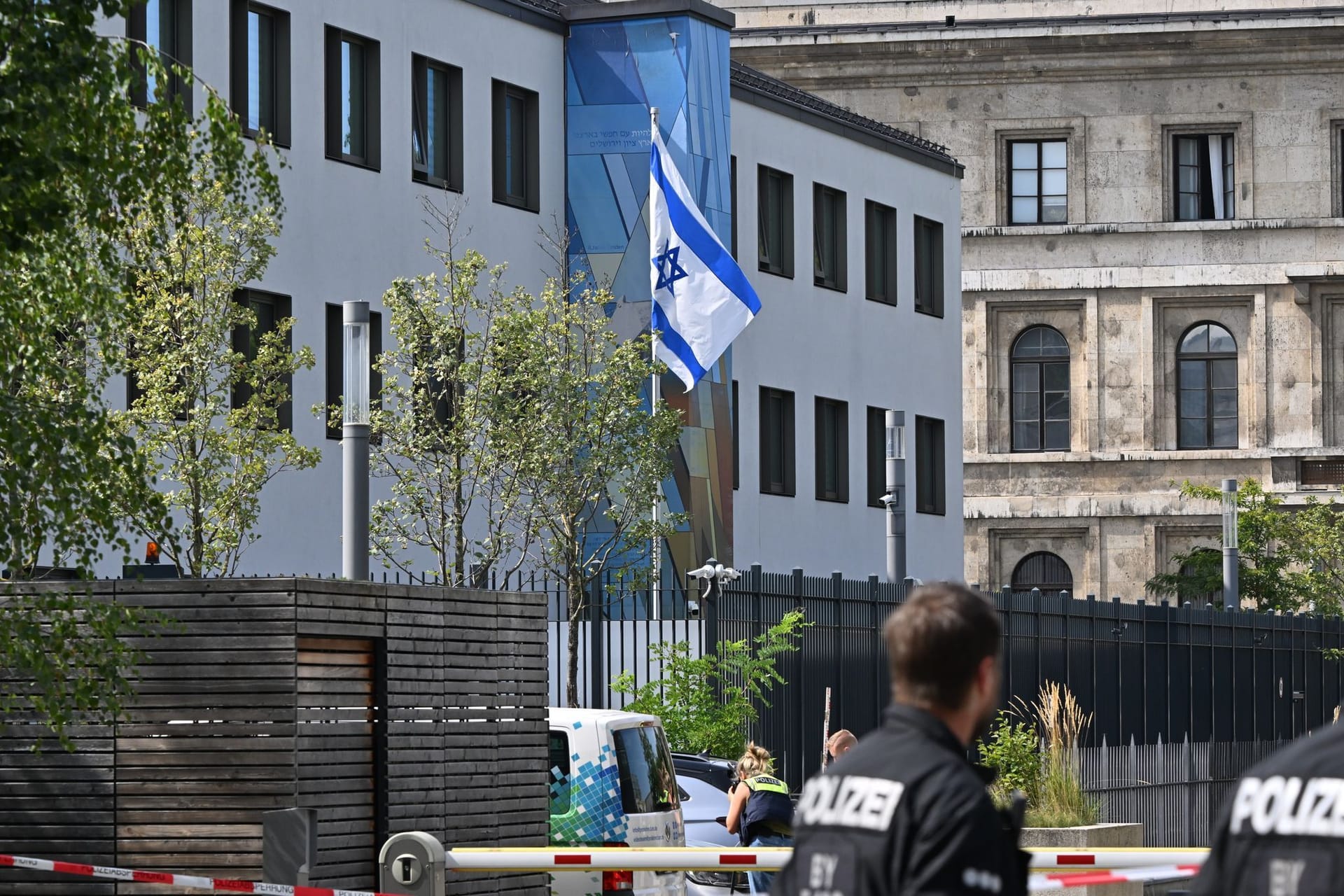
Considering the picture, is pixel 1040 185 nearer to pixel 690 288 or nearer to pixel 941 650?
pixel 690 288

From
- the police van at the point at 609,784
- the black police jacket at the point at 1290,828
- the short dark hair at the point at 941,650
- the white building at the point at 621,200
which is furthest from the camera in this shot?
the white building at the point at 621,200

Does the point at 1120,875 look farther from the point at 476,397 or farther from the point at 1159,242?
the point at 1159,242

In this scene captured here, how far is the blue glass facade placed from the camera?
3241cm

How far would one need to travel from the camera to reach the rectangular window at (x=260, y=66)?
2758 centimetres

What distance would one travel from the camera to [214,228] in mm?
20906

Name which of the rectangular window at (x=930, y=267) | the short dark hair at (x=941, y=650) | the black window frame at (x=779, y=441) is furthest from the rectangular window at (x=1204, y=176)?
the short dark hair at (x=941, y=650)

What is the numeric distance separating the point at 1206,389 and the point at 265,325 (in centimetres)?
3385

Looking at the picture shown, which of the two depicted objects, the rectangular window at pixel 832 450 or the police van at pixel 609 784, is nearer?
the police van at pixel 609 784

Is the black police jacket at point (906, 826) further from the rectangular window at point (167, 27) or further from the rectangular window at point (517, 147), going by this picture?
the rectangular window at point (517, 147)

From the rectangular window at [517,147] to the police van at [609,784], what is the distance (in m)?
17.8

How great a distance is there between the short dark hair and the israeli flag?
22.8 m

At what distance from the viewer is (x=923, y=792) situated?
4.55 metres

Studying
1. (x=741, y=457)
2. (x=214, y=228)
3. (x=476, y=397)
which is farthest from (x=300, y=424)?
(x=741, y=457)

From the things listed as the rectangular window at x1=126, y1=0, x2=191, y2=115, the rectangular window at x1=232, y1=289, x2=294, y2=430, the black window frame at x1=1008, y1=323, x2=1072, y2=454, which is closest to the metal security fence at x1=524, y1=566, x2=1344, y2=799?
the rectangular window at x1=232, y1=289, x2=294, y2=430
